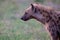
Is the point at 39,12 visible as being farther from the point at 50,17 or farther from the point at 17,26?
the point at 17,26

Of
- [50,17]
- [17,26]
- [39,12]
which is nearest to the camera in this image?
[50,17]

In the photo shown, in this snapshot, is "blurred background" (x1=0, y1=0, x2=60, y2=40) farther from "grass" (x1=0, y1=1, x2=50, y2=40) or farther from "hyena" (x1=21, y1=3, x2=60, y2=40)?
"hyena" (x1=21, y1=3, x2=60, y2=40)

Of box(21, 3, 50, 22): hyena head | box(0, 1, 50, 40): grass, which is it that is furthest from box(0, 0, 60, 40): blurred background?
box(21, 3, 50, 22): hyena head

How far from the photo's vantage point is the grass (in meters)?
11.2

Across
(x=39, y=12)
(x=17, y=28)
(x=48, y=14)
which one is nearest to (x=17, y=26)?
(x=17, y=28)

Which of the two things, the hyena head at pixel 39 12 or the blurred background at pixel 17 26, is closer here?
the hyena head at pixel 39 12

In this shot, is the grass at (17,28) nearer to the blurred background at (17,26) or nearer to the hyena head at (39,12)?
the blurred background at (17,26)

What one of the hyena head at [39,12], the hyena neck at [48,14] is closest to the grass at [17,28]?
the hyena head at [39,12]

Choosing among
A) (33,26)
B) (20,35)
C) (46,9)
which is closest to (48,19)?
(46,9)

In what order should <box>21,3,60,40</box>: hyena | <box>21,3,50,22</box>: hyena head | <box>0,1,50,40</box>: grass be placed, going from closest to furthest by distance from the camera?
<box>21,3,60,40</box>: hyena → <box>21,3,50,22</box>: hyena head → <box>0,1,50,40</box>: grass

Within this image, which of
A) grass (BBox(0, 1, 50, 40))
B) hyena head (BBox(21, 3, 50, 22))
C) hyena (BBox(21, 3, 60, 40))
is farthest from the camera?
grass (BBox(0, 1, 50, 40))

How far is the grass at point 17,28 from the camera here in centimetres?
1125

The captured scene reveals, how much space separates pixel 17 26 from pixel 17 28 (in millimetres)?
258

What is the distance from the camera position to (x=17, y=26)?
41.7ft
